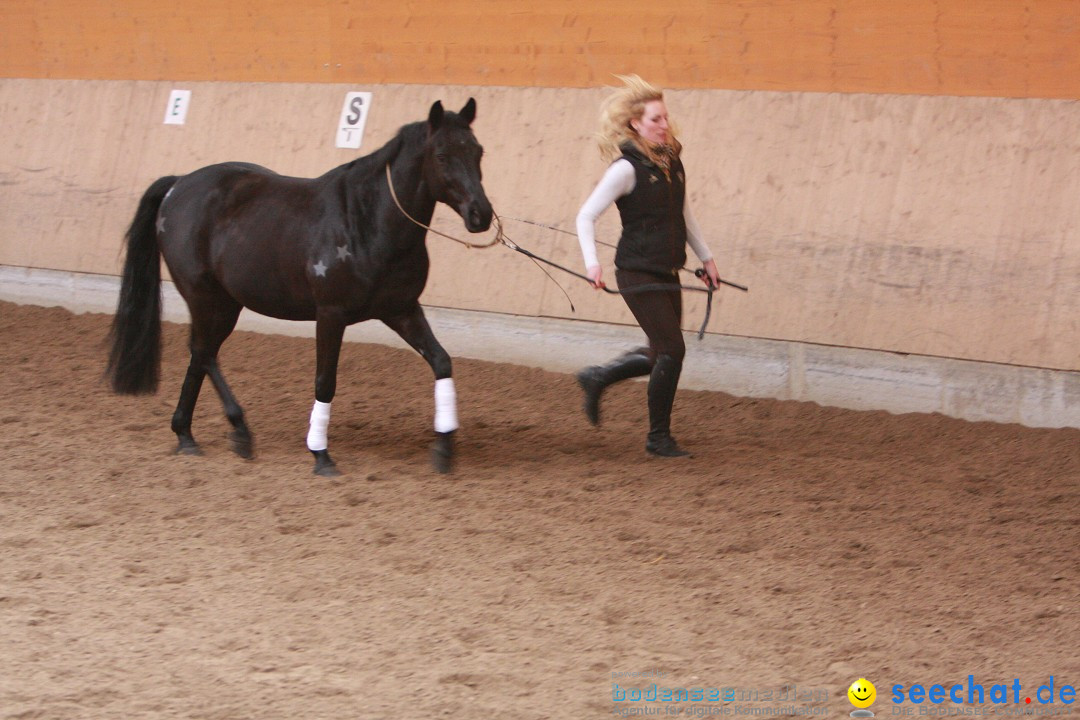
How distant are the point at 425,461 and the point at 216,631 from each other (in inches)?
88.9

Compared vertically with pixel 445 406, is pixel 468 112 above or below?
above

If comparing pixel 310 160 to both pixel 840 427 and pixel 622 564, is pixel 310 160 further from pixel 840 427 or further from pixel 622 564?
pixel 622 564

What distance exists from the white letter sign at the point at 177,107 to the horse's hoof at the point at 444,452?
5326 millimetres

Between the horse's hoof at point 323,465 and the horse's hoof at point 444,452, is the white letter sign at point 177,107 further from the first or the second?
the horse's hoof at point 444,452

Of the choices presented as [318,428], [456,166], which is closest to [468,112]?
[456,166]

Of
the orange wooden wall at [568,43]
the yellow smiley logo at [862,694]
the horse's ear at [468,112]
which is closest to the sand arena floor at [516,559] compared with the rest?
the yellow smiley logo at [862,694]

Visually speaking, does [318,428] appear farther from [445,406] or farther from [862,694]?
[862,694]

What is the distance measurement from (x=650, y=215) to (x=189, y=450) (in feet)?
8.18

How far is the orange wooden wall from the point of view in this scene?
674 cm

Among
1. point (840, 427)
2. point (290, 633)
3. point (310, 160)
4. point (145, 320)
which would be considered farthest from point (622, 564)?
point (310, 160)

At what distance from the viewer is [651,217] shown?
5.58m

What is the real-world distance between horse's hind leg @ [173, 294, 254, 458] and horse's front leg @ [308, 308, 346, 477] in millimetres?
502

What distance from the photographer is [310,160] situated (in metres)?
9.10

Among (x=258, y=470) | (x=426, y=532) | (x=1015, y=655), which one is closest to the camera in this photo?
(x=1015, y=655)
